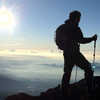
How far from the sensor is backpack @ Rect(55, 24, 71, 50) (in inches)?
215

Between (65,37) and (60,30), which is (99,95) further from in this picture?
(60,30)

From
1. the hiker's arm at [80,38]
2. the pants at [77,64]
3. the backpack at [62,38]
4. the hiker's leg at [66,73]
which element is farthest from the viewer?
the hiker's leg at [66,73]

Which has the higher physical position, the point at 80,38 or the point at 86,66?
the point at 80,38

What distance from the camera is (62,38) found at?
218 inches

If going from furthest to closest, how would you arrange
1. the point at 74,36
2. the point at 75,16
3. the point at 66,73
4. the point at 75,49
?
1. the point at 66,73
2. the point at 75,16
3. the point at 75,49
4. the point at 74,36

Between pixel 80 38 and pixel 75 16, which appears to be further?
pixel 75 16

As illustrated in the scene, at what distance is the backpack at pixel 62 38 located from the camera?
215 inches

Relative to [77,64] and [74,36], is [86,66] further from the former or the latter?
[74,36]

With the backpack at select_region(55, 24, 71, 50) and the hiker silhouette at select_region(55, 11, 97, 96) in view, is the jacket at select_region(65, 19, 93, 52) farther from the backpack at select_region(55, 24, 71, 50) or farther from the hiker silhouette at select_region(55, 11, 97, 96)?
the backpack at select_region(55, 24, 71, 50)

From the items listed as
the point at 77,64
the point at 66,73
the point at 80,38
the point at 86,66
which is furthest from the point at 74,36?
the point at 66,73

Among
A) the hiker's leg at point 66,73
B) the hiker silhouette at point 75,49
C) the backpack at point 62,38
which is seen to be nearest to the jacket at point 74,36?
the hiker silhouette at point 75,49

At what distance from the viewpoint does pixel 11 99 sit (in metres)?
8.80

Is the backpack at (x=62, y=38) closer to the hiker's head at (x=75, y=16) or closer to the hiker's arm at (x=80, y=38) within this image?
the hiker's arm at (x=80, y=38)

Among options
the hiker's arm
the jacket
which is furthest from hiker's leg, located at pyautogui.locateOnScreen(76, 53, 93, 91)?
the hiker's arm
